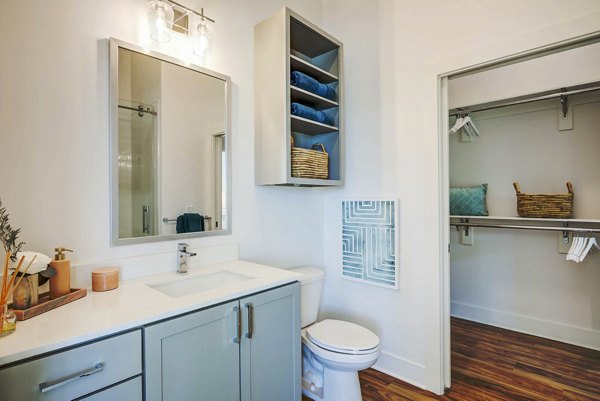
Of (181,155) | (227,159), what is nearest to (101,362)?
(181,155)

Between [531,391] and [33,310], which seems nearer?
[33,310]

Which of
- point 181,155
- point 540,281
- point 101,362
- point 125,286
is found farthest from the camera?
point 540,281

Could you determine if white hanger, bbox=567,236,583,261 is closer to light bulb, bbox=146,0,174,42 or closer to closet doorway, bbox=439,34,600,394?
closet doorway, bbox=439,34,600,394

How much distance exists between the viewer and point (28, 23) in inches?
48.3

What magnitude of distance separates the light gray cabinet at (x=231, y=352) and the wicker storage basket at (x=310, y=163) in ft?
2.41

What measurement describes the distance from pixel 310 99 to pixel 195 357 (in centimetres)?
166

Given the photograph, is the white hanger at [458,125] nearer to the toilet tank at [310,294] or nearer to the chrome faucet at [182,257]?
the toilet tank at [310,294]

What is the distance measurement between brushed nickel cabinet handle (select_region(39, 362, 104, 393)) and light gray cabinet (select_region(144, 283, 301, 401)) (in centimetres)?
14

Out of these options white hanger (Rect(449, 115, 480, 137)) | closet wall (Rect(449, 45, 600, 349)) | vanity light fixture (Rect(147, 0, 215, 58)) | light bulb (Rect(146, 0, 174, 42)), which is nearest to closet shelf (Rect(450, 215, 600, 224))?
closet wall (Rect(449, 45, 600, 349))

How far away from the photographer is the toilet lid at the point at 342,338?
1.66 metres

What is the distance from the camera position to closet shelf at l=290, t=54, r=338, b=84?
1985 mm

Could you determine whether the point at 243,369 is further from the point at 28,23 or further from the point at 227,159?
the point at 28,23

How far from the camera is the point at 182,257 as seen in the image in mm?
1604

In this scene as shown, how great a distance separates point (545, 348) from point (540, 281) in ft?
1.82
